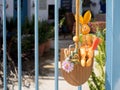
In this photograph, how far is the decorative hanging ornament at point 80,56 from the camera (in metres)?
1.78

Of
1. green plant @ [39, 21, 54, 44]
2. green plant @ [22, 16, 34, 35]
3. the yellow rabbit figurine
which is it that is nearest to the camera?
the yellow rabbit figurine

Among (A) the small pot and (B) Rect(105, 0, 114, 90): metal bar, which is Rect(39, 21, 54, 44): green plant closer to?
(A) the small pot

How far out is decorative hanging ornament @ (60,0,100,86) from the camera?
1.78 meters

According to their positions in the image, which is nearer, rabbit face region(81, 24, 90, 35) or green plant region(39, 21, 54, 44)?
rabbit face region(81, 24, 90, 35)

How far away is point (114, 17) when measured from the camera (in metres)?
1.75

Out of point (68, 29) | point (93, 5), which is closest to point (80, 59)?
point (68, 29)

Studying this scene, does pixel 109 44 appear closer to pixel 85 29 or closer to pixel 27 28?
pixel 85 29

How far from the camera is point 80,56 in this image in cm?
182

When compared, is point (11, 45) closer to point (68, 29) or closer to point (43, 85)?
point (43, 85)

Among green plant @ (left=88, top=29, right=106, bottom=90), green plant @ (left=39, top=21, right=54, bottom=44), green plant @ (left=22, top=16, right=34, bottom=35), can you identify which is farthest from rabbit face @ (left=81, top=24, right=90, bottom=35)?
green plant @ (left=39, top=21, right=54, bottom=44)

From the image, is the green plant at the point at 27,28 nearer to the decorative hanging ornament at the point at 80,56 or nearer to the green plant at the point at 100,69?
the green plant at the point at 100,69

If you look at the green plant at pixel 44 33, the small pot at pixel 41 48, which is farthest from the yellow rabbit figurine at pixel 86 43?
the small pot at pixel 41 48

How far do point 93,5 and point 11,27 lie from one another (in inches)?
247

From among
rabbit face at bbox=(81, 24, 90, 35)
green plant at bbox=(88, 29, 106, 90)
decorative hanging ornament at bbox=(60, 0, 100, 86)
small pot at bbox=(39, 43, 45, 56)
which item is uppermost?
rabbit face at bbox=(81, 24, 90, 35)
